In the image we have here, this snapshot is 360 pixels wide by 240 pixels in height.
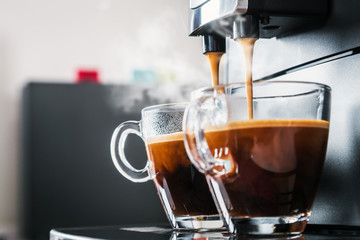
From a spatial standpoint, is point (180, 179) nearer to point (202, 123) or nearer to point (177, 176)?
point (177, 176)

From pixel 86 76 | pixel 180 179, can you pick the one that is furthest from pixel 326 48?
pixel 86 76

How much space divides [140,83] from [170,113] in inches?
89.6

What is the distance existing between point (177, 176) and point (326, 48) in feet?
0.68

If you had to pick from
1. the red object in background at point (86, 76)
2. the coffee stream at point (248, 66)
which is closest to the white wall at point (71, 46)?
the red object in background at point (86, 76)

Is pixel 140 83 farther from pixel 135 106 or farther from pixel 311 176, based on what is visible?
pixel 311 176

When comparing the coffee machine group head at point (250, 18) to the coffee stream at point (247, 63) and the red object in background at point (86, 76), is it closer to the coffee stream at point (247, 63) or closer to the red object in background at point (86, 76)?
the coffee stream at point (247, 63)

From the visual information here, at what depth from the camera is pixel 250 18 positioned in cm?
54

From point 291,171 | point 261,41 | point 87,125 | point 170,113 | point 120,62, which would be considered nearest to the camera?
point 291,171

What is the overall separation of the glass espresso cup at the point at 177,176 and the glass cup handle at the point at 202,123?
3.3 inches

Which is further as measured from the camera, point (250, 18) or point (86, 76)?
point (86, 76)

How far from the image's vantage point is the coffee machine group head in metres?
0.54

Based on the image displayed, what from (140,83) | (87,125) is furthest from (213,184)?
(140,83)

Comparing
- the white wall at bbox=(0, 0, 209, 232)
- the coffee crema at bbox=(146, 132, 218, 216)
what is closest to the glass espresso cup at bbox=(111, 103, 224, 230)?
the coffee crema at bbox=(146, 132, 218, 216)

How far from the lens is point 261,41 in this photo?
68cm
